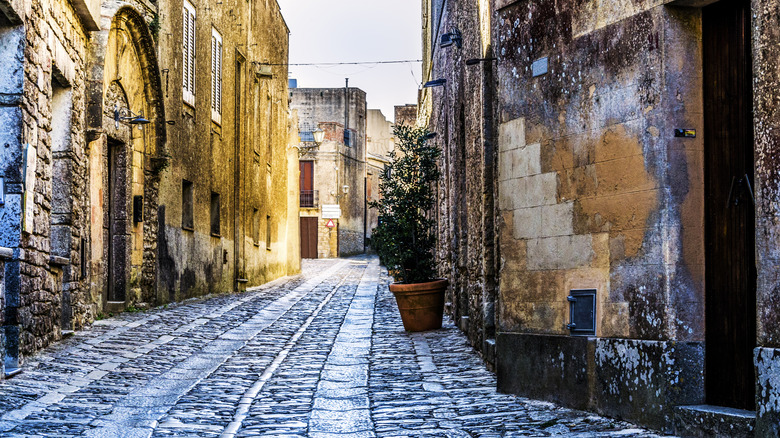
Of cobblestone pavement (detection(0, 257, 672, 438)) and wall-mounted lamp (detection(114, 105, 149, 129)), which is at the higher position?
wall-mounted lamp (detection(114, 105, 149, 129))

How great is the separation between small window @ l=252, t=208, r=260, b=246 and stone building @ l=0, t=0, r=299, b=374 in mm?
125

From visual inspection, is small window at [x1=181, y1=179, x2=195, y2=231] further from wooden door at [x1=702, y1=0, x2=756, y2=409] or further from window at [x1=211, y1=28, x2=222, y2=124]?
wooden door at [x1=702, y1=0, x2=756, y2=409]

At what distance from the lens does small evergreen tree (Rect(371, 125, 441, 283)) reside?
13.1m

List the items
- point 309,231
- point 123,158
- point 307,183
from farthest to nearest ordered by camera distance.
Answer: point 307,183 < point 309,231 < point 123,158

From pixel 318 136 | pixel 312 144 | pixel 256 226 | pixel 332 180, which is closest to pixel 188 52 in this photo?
pixel 256 226

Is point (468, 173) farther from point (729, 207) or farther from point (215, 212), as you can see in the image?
point (215, 212)

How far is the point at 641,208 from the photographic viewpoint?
606cm

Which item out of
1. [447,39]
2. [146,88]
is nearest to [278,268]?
[146,88]

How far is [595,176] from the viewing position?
6.56 metres

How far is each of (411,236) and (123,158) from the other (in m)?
4.78

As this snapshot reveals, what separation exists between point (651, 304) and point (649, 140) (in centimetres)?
109

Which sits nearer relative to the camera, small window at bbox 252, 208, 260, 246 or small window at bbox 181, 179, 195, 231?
small window at bbox 181, 179, 195, 231

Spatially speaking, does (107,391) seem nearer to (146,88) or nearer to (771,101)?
(771,101)

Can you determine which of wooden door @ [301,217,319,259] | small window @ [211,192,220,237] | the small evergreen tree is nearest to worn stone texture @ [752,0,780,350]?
the small evergreen tree
